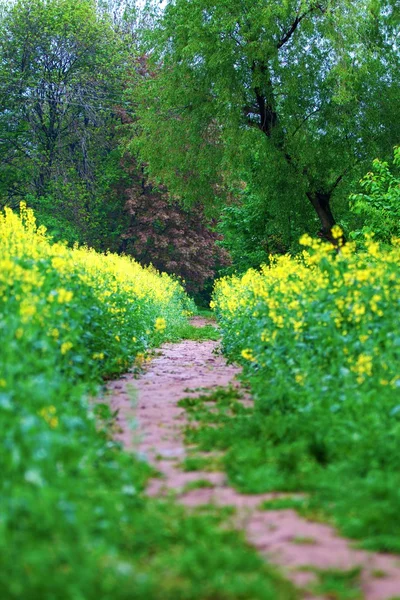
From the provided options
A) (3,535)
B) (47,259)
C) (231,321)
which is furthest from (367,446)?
(231,321)

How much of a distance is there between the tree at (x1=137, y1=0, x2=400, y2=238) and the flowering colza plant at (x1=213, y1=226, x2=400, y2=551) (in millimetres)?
8660

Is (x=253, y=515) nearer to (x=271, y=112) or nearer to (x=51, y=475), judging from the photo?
(x=51, y=475)

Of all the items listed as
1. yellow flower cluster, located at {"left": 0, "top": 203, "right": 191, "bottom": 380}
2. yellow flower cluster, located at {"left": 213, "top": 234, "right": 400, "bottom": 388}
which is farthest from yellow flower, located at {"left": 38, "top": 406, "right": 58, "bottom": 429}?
yellow flower cluster, located at {"left": 213, "top": 234, "right": 400, "bottom": 388}

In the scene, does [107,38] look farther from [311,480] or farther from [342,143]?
[311,480]

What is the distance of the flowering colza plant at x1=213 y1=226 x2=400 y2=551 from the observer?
4012 millimetres

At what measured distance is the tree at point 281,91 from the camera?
16047 millimetres

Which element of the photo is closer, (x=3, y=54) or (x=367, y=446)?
(x=367, y=446)

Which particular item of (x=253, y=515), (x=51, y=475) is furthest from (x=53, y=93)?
(x=51, y=475)

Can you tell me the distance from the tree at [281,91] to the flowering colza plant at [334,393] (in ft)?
28.4

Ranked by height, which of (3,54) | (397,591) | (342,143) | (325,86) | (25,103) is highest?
(3,54)

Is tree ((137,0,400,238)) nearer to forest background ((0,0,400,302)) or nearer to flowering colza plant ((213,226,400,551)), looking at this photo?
forest background ((0,0,400,302))

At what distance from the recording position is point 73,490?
3180mm

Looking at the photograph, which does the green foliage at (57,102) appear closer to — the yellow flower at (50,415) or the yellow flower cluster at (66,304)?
the yellow flower cluster at (66,304)

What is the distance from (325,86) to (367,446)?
1382 centimetres
